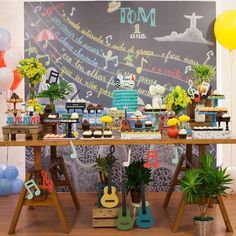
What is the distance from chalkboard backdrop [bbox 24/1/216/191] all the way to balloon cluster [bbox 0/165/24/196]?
3.18ft

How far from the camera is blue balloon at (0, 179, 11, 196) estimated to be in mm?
5410

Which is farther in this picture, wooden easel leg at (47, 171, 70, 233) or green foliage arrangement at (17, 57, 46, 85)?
green foliage arrangement at (17, 57, 46, 85)

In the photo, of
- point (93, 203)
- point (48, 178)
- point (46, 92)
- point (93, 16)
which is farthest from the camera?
point (93, 16)

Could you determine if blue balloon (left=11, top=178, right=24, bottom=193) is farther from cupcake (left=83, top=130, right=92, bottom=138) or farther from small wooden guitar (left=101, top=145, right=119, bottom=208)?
cupcake (left=83, top=130, right=92, bottom=138)

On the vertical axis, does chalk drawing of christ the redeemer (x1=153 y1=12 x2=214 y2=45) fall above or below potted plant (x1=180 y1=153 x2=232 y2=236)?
above

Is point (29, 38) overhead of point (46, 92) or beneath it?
overhead

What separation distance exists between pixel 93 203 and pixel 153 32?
2194 mm

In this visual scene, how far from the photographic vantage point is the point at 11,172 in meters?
5.44

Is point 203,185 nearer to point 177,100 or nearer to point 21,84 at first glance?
point 177,100

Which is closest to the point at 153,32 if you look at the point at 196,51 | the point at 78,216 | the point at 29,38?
the point at 196,51

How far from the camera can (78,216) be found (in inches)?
179

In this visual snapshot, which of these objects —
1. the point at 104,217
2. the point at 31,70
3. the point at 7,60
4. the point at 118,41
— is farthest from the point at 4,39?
the point at 104,217

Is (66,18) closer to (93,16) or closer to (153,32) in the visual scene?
(93,16)

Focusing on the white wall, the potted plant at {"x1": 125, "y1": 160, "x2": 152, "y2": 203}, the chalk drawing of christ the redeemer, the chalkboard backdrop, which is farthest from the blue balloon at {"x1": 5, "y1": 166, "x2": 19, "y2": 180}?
the chalk drawing of christ the redeemer
